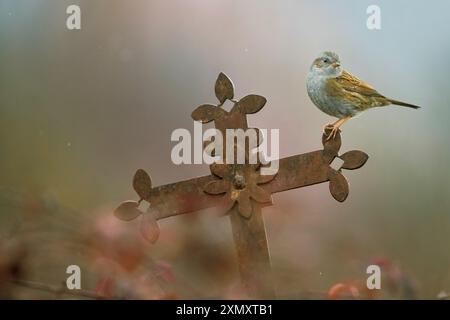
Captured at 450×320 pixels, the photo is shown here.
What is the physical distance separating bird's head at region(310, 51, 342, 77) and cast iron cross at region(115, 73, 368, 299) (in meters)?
0.27

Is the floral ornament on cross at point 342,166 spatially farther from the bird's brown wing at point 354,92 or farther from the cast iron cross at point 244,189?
the bird's brown wing at point 354,92

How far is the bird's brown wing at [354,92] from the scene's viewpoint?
1661mm

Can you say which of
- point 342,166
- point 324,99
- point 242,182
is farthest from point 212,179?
point 324,99

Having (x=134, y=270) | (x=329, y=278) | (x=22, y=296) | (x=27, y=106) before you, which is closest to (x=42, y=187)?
(x=27, y=106)

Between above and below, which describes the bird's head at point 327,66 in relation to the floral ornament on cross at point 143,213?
above

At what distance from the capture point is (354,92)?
1.69 metres

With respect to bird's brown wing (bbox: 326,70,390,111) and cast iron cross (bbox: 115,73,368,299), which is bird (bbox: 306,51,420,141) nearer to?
bird's brown wing (bbox: 326,70,390,111)

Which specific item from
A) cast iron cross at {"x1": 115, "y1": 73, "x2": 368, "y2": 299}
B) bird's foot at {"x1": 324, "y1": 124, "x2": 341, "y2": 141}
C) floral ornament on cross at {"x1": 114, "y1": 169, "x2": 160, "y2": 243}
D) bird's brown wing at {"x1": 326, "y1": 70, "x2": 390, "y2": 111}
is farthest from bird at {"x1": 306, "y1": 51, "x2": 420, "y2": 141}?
floral ornament on cross at {"x1": 114, "y1": 169, "x2": 160, "y2": 243}

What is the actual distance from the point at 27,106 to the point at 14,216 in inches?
20.4

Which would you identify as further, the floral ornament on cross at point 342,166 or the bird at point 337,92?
the bird at point 337,92

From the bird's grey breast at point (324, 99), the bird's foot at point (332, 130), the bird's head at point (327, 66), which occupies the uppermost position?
the bird's head at point (327, 66)

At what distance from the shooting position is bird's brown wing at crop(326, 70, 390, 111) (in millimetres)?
1661

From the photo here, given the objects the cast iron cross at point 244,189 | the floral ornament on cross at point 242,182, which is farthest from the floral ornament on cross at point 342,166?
the floral ornament on cross at point 242,182

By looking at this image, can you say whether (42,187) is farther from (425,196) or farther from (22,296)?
(425,196)
